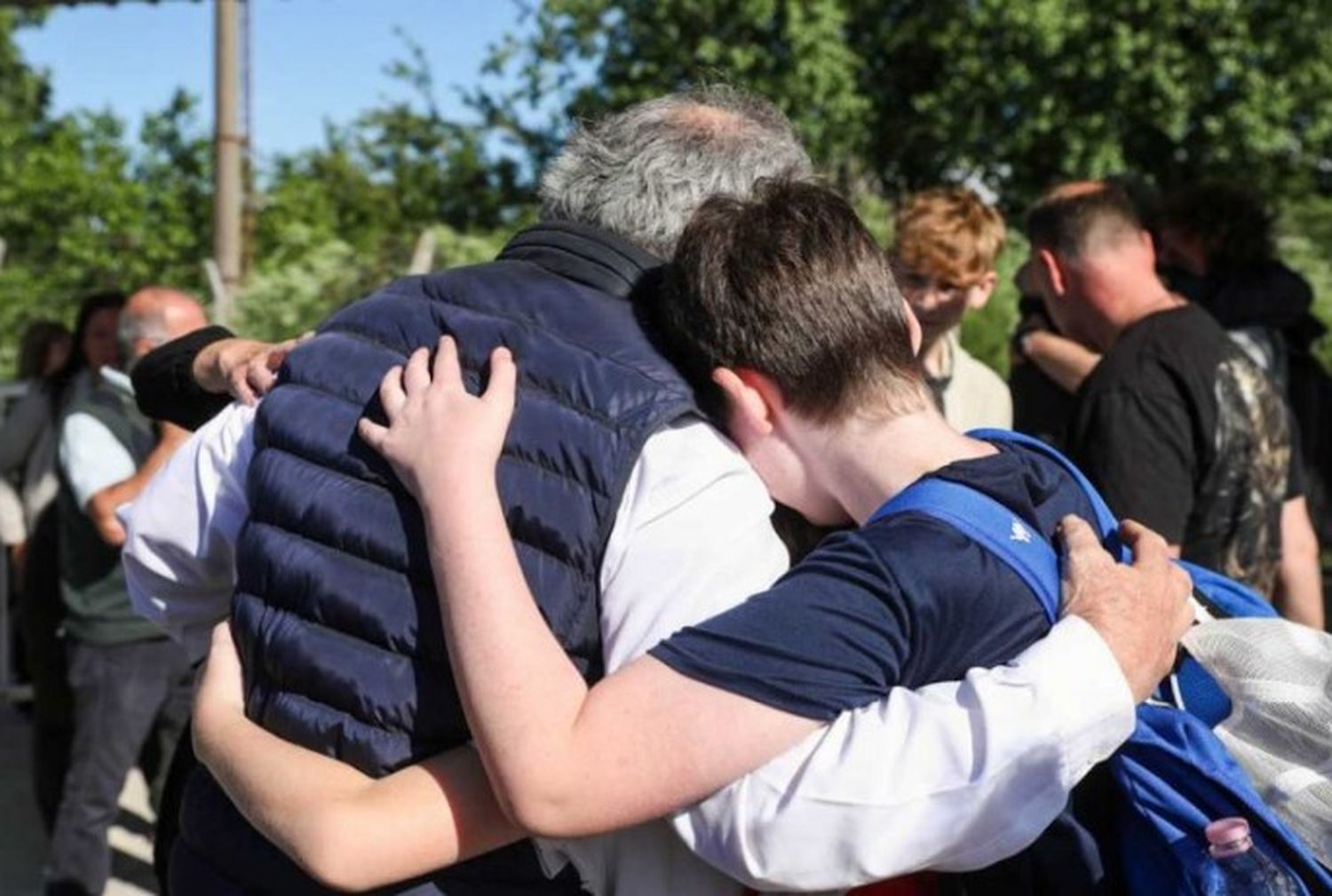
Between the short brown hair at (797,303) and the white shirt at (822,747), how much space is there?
9cm

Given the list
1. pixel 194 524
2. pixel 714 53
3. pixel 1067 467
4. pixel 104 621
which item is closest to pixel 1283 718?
pixel 1067 467

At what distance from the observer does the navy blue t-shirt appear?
5.31 ft

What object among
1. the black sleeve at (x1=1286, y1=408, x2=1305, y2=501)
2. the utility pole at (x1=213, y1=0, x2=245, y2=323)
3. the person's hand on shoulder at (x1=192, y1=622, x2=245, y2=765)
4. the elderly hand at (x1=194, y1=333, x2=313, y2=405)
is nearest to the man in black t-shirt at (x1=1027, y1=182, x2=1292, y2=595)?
the black sleeve at (x1=1286, y1=408, x2=1305, y2=501)

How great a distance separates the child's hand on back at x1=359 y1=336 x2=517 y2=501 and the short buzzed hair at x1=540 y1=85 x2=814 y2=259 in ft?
0.69

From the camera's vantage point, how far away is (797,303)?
1.74 m

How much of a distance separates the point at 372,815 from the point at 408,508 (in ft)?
0.99

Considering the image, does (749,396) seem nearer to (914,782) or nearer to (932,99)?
(914,782)

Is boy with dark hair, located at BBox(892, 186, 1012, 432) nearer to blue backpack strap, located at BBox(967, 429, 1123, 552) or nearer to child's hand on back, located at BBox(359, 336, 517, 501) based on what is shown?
blue backpack strap, located at BBox(967, 429, 1123, 552)

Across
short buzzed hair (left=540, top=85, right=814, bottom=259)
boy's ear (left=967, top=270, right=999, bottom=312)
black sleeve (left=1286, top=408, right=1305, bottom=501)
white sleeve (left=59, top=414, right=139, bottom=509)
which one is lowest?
black sleeve (left=1286, top=408, right=1305, bottom=501)

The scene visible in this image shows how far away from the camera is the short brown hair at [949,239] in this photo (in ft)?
13.7

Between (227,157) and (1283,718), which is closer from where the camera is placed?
(1283,718)

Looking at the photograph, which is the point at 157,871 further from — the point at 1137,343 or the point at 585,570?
the point at 1137,343

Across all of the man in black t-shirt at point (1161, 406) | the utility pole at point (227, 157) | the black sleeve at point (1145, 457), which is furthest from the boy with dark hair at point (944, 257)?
the utility pole at point (227, 157)

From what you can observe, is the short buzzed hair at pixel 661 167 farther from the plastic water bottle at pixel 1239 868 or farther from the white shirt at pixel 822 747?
the plastic water bottle at pixel 1239 868
